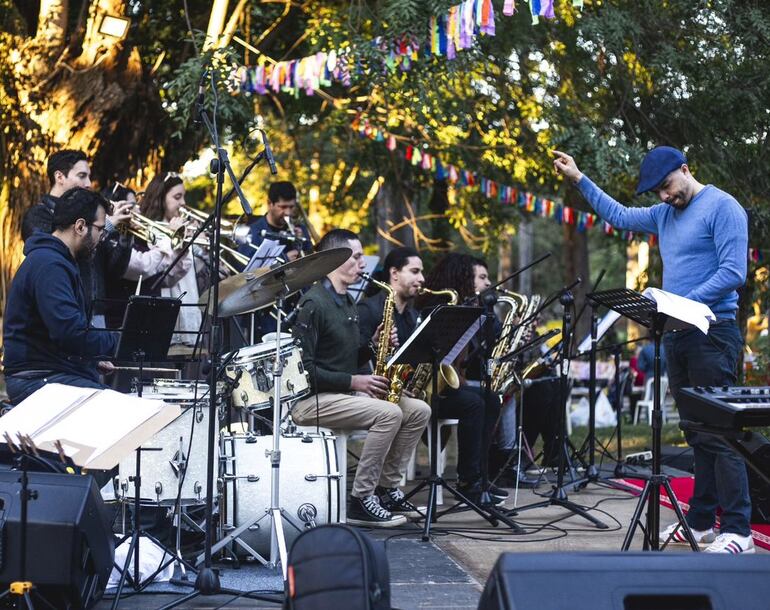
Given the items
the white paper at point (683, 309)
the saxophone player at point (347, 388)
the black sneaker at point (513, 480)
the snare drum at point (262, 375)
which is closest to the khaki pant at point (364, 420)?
the saxophone player at point (347, 388)

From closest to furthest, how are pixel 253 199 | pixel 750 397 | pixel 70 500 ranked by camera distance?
pixel 750 397 < pixel 70 500 < pixel 253 199

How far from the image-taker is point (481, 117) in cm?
1222

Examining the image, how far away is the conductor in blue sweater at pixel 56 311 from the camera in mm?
4980

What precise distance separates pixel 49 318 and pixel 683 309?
Answer: 294cm

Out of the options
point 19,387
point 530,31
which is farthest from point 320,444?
point 530,31

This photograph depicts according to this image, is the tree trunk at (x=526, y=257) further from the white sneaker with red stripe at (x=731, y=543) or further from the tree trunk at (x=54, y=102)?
the white sneaker with red stripe at (x=731, y=543)

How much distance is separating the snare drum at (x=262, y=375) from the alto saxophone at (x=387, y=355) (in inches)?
40.6

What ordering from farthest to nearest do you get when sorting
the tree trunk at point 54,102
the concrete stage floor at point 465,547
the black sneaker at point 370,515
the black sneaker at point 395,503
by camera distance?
the tree trunk at point 54,102, the black sneaker at point 395,503, the black sneaker at point 370,515, the concrete stage floor at point 465,547

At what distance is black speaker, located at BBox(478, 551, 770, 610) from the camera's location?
284 centimetres

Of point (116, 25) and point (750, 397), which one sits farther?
point (116, 25)

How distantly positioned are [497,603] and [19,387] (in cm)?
311

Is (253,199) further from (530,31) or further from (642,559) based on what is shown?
(642,559)

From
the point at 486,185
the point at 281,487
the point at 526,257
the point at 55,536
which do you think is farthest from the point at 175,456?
the point at 526,257

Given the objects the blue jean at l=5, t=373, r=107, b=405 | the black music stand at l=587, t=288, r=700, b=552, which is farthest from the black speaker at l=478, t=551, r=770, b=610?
the blue jean at l=5, t=373, r=107, b=405
